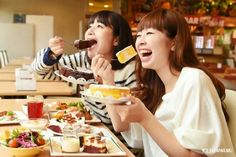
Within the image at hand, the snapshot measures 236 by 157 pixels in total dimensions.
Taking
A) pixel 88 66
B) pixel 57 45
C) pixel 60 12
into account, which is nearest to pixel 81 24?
pixel 60 12

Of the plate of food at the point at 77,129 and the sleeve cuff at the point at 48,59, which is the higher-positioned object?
the sleeve cuff at the point at 48,59

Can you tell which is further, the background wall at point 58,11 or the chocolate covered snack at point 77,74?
the background wall at point 58,11

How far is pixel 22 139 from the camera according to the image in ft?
4.94

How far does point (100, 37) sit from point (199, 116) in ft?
3.21

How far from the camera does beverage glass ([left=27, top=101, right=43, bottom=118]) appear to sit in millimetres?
2054

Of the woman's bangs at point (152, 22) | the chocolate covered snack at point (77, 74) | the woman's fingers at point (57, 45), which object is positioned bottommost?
the chocolate covered snack at point (77, 74)

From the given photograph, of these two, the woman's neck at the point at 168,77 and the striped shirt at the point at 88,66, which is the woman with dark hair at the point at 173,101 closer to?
the woman's neck at the point at 168,77

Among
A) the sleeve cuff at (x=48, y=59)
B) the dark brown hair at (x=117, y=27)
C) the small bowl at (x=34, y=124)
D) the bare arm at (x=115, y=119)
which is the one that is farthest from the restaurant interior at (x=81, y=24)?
the bare arm at (x=115, y=119)

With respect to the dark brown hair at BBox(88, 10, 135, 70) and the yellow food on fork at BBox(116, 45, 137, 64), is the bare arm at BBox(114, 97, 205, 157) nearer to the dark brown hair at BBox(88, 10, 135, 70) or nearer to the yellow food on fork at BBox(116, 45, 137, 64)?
the yellow food on fork at BBox(116, 45, 137, 64)

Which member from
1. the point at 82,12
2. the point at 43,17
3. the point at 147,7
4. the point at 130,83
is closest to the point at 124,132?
the point at 130,83

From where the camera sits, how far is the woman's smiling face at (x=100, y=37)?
2178 mm

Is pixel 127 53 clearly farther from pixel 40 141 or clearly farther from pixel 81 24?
pixel 81 24

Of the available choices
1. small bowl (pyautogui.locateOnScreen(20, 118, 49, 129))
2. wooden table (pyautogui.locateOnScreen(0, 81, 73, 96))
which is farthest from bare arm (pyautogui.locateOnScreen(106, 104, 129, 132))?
wooden table (pyautogui.locateOnScreen(0, 81, 73, 96))

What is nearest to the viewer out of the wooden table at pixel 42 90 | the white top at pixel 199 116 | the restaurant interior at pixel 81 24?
the white top at pixel 199 116
